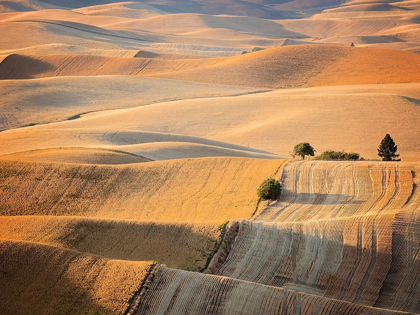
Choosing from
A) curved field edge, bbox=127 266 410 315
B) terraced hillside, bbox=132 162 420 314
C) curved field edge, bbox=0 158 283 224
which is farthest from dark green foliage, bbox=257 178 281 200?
curved field edge, bbox=127 266 410 315

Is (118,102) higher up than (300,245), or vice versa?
(300,245)

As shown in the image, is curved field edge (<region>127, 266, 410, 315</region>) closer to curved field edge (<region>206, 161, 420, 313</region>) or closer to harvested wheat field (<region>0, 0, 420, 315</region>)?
harvested wheat field (<region>0, 0, 420, 315</region>)

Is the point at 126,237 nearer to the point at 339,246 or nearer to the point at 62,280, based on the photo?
the point at 62,280

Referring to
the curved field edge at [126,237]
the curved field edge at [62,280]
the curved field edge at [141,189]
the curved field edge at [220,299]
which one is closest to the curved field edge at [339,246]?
the curved field edge at [126,237]

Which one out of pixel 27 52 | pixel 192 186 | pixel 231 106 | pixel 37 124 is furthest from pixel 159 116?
pixel 27 52

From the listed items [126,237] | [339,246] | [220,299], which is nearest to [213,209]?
[126,237]

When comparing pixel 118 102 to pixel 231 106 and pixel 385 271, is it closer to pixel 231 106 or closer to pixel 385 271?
pixel 231 106
